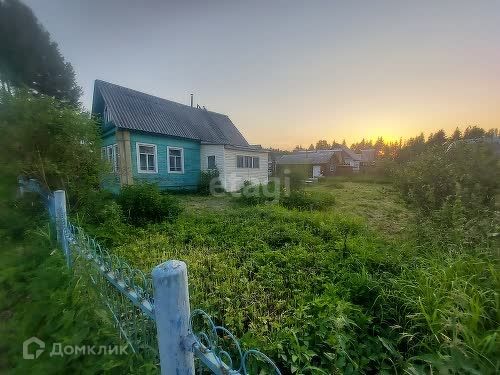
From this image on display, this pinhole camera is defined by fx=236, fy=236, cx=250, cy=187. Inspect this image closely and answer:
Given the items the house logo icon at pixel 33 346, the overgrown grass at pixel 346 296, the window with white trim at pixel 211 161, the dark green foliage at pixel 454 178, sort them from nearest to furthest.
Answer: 1. the house logo icon at pixel 33 346
2. the overgrown grass at pixel 346 296
3. the dark green foliage at pixel 454 178
4. the window with white trim at pixel 211 161

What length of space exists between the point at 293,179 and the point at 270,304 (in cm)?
1027

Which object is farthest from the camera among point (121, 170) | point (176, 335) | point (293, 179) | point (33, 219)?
point (293, 179)

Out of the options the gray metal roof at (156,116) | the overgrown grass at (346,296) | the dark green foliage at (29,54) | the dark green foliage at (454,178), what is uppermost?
the dark green foliage at (29,54)

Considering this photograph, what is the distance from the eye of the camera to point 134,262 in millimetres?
3904

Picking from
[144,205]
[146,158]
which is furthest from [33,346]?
[146,158]

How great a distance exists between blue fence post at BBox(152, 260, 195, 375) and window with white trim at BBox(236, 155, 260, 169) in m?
15.3

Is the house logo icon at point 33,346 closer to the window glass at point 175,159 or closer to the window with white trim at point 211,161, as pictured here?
the window glass at point 175,159

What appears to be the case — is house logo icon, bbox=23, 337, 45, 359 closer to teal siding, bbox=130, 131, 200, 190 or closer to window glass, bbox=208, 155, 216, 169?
teal siding, bbox=130, 131, 200, 190

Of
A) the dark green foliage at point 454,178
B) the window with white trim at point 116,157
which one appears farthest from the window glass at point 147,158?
the dark green foliage at point 454,178

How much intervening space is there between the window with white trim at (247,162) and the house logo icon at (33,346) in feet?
47.7

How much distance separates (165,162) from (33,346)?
12521 millimetres

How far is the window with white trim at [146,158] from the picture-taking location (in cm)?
1253

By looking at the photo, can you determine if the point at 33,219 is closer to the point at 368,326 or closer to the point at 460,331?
the point at 368,326

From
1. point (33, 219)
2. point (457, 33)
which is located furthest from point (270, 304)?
→ point (457, 33)
